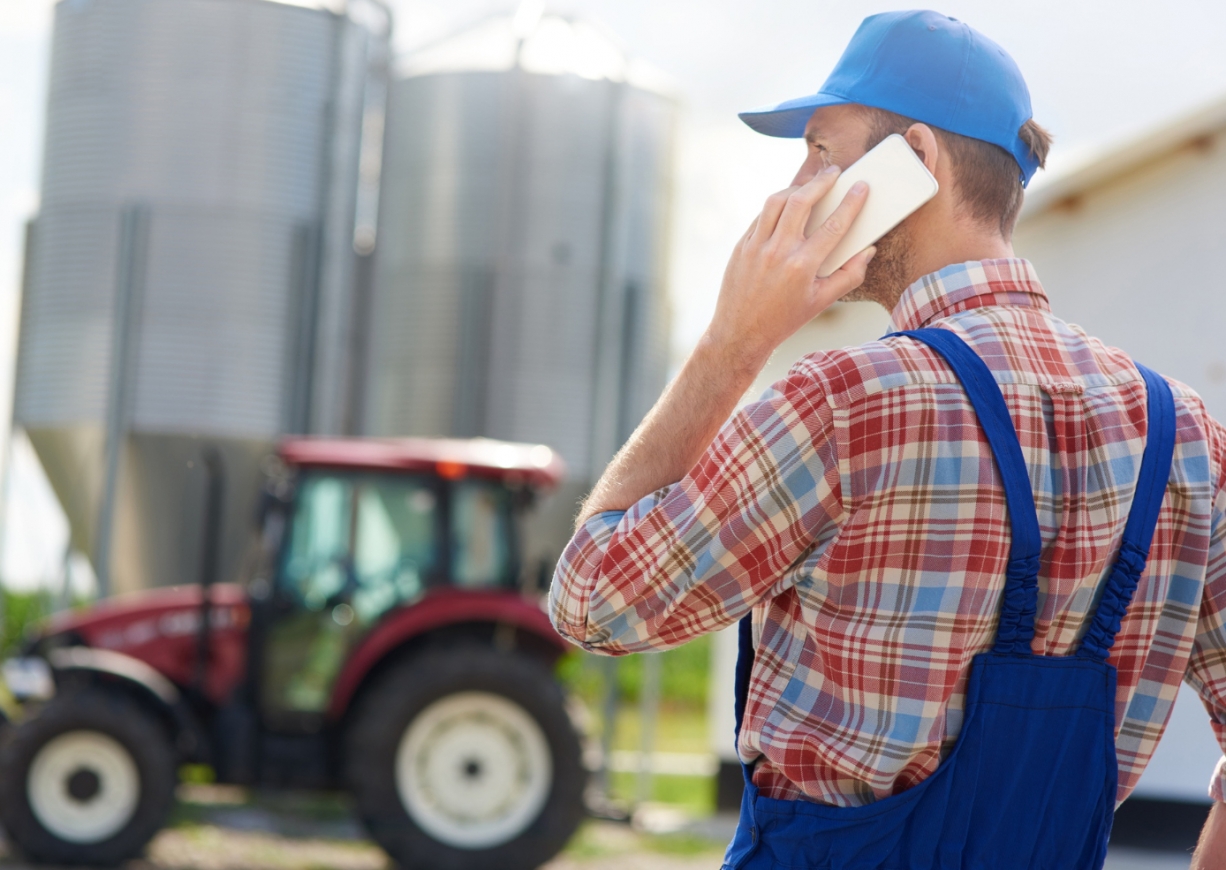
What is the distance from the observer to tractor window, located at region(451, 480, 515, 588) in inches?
278

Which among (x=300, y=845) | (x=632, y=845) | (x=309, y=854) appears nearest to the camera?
(x=309, y=854)

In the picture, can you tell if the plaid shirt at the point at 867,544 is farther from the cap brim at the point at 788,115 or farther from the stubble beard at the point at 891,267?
the cap brim at the point at 788,115

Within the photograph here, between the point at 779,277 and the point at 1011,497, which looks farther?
the point at 779,277

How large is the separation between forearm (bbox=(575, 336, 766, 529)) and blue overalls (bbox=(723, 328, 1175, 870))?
18cm

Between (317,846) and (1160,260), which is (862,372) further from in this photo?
(317,846)

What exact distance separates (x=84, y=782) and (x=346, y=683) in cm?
133

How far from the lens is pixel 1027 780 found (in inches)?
47.9

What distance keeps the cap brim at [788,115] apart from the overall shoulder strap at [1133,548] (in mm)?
475

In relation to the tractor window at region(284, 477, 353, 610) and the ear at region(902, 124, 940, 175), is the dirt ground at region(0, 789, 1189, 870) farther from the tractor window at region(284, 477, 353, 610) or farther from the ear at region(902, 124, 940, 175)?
the ear at region(902, 124, 940, 175)

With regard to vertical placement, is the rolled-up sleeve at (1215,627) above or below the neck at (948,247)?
below

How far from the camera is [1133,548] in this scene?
1262mm

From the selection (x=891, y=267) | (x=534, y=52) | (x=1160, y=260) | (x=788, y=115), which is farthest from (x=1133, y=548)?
(x=534, y=52)

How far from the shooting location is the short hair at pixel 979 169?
4.54 ft

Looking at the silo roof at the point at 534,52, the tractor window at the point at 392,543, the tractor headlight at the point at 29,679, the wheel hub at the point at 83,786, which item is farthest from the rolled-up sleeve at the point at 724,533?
the silo roof at the point at 534,52
